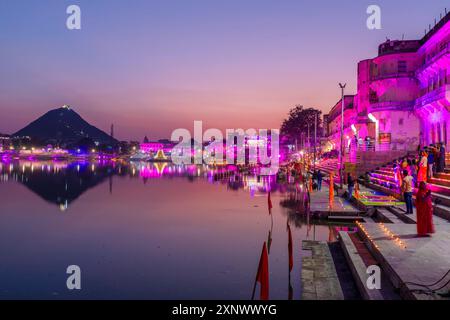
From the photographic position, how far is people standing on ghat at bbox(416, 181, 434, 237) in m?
13.4

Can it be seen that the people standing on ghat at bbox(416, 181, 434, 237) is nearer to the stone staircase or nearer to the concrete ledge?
the concrete ledge

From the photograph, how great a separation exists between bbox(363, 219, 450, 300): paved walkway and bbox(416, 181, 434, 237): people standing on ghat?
254 millimetres

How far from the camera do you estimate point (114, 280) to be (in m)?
12.7

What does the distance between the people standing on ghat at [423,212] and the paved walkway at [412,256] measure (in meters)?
0.25

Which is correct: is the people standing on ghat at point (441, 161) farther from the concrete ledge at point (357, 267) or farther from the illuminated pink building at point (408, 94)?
the concrete ledge at point (357, 267)

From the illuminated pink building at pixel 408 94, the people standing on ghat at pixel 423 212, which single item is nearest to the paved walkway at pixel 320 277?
the people standing on ghat at pixel 423 212

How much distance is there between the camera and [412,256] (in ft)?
36.1

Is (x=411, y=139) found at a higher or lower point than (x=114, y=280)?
higher

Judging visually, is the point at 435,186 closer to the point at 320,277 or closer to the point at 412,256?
the point at 412,256

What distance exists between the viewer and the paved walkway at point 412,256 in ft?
29.4
